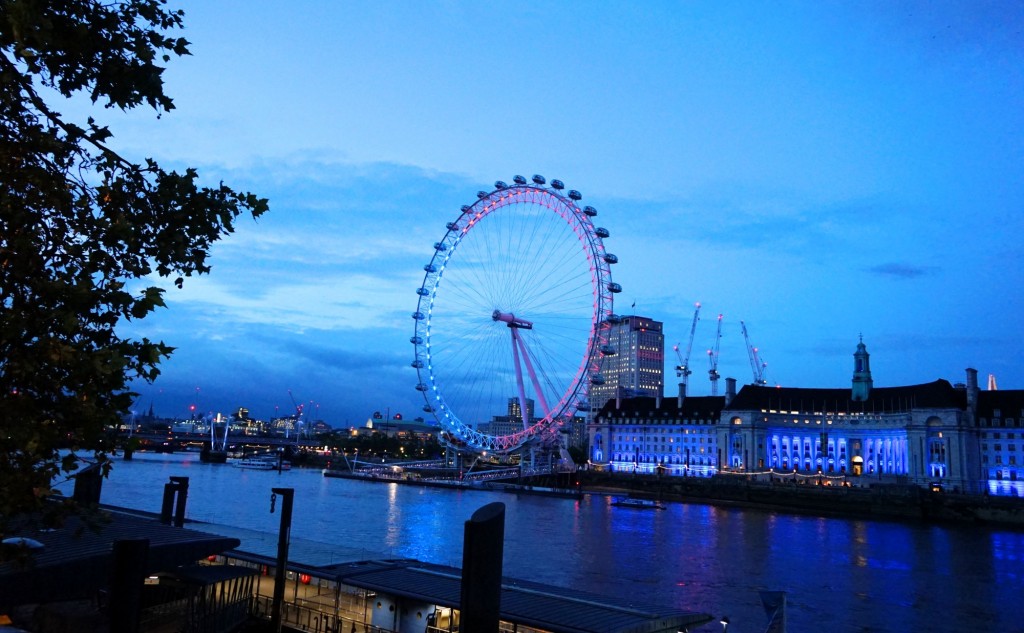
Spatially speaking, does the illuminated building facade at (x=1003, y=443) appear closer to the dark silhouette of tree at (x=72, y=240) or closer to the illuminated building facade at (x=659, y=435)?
the illuminated building facade at (x=659, y=435)

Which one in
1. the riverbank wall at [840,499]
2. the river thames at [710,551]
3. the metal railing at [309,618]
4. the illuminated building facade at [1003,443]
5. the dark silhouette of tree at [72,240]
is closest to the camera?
the dark silhouette of tree at [72,240]

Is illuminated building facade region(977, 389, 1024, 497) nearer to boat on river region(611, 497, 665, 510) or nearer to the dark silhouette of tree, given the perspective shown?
boat on river region(611, 497, 665, 510)

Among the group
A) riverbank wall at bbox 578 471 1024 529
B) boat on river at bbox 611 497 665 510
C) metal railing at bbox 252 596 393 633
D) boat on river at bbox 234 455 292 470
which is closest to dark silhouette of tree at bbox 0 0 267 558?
metal railing at bbox 252 596 393 633

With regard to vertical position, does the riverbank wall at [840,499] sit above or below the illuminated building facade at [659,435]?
below

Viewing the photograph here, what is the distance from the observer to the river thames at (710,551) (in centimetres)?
3212

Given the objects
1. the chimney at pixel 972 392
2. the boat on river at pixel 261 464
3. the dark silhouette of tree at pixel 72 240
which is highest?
the chimney at pixel 972 392

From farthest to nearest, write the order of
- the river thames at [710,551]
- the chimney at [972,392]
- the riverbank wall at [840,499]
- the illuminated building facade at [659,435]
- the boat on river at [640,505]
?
1. the illuminated building facade at [659,435]
2. the chimney at [972,392]
3. the boat on river at [640,505]
4. the riverbank wall at [840,499]
5. the river thames at [710,551]

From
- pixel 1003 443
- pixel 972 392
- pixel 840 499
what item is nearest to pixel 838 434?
pixel 972 392

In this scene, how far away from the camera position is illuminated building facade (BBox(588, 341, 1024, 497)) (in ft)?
332

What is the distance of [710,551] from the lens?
4959 cm

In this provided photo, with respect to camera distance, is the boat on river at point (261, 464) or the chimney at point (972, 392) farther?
the boat on river at point (261, 464)

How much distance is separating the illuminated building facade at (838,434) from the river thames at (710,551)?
2726 cm

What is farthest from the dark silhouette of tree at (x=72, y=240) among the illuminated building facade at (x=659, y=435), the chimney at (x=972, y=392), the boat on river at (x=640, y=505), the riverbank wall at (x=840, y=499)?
the illuminated building facade at (x=659, y=435)

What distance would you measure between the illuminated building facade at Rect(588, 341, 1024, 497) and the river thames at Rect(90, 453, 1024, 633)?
89.4ft
